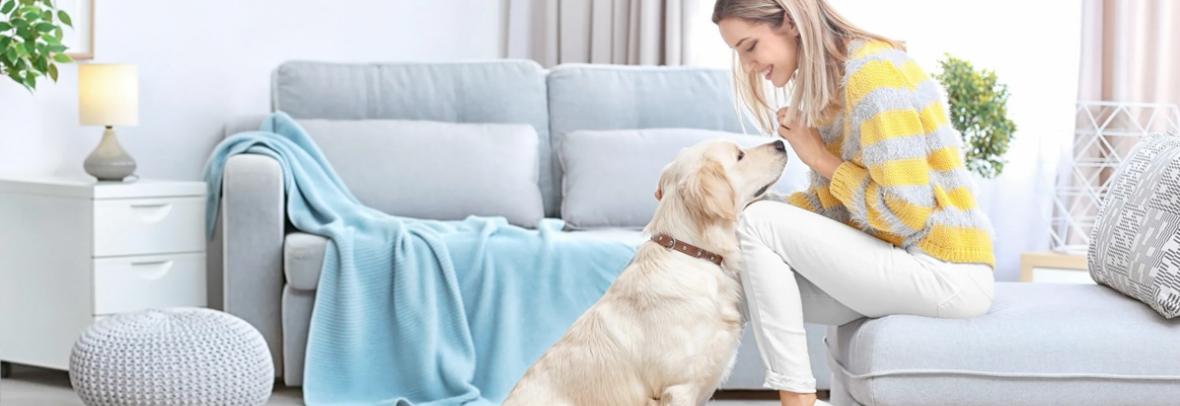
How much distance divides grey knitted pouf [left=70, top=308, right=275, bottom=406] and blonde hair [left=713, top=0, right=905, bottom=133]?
132cm

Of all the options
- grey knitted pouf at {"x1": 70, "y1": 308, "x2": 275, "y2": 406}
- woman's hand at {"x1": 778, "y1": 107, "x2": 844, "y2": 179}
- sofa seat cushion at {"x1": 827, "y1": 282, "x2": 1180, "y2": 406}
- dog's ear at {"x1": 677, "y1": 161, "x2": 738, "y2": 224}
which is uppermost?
woman's hand at {"x1": 778, "y1": 107, "x2": 844, "y2": 179}

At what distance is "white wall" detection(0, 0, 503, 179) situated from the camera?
384 cm

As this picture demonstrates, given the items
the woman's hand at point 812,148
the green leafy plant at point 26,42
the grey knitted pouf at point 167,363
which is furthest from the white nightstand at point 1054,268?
the green leafy plant at point 26,42

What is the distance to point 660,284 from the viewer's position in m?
2.16

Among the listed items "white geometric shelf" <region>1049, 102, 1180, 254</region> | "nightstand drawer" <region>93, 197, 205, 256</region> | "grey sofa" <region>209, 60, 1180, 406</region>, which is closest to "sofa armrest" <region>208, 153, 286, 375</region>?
"grey sofa" <region>209, 60, 1180, 406</region>

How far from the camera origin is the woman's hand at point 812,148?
2.30 m

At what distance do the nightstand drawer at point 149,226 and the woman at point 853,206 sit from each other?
1.79 m

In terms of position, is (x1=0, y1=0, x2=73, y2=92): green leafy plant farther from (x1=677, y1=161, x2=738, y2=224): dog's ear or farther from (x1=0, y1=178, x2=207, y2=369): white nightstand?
(x1=677, y1=161, x2=738, y2=224): dog's ear

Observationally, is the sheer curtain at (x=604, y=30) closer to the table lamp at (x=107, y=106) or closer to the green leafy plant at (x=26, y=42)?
the table lamp at (x=107, y=106)

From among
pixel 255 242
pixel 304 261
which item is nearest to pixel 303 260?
pixel 304 261

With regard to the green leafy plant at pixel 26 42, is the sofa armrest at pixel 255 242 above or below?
below

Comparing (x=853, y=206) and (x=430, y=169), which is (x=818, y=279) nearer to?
(x=853, y=206)

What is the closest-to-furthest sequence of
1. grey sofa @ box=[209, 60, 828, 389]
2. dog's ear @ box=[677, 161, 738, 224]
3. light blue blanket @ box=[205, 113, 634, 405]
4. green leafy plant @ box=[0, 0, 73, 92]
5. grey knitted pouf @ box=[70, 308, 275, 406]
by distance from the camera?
dog's ear @ box=[677, 161, 738, 224] → grey knitted pouf @ box=[70, 308, 275, 406] → green leafy plant @ box=[0, 0, 73, 92] → light blue blanket @ box=[205, 113, 634, 405] → grey sofa @ box=[209, 60, 828, 389]

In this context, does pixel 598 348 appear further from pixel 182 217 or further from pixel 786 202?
pixel 182 217
